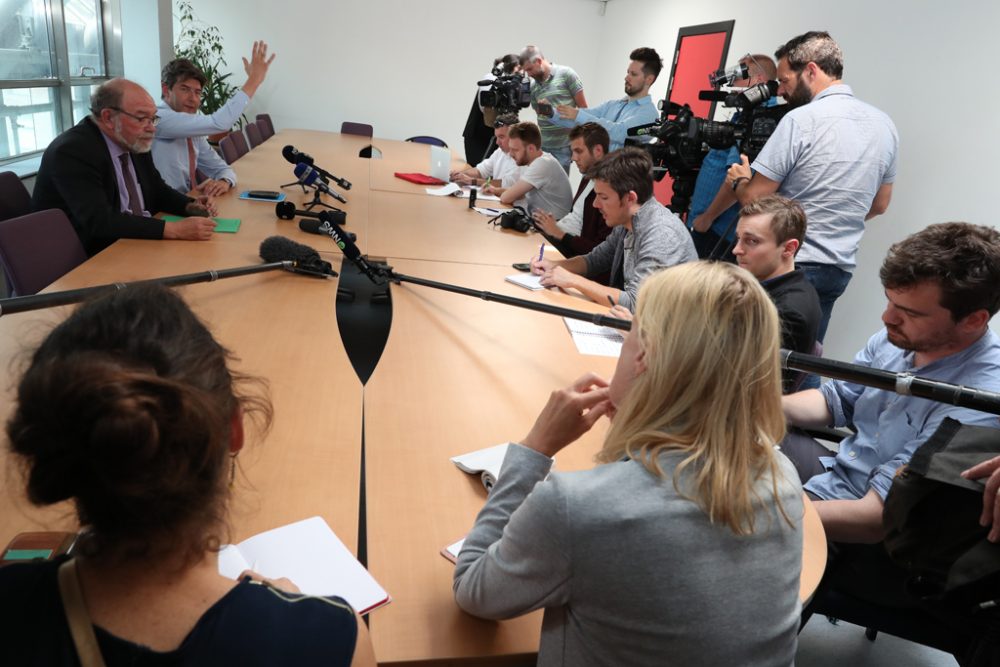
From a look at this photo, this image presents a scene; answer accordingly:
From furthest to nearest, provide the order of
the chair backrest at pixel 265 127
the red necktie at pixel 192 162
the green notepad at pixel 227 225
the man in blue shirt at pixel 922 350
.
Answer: the chair backrest at pixel 265 127 → the red necktie at pixel 192 162 → the green notepad at pixel 227 225 → the man in blue shirt at pixel 922 350

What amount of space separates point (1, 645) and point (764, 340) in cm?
92

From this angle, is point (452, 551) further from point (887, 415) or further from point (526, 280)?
point (526, 280)

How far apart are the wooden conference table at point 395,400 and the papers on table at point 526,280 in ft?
0.20

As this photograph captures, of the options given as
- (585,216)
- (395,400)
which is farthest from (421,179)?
(395,400)

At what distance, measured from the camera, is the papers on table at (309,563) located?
1.03 metres

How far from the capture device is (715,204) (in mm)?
3508

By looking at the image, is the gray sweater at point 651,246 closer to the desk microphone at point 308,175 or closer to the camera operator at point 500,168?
the desk microphone at point 308,175

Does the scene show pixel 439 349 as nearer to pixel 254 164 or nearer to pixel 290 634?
pixel 290 634

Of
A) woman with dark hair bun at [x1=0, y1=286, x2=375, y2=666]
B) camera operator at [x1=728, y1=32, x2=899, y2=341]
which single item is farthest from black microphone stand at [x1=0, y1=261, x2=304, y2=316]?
camera operator at [x1=728, y1=32, x2=899, y2=341]

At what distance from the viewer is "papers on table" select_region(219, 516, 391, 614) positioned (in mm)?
1033

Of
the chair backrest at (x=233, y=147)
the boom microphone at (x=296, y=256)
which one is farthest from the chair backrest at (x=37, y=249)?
the chair backrest at (x=233, y=147)

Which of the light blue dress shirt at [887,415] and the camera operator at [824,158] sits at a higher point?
the camera operator at [824,158]

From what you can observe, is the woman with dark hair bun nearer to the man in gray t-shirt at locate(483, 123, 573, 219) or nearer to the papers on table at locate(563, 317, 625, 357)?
the papers on table at locate(563, 317, 625, 357)

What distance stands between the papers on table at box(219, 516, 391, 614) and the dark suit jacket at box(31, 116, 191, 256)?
198 centimetres
